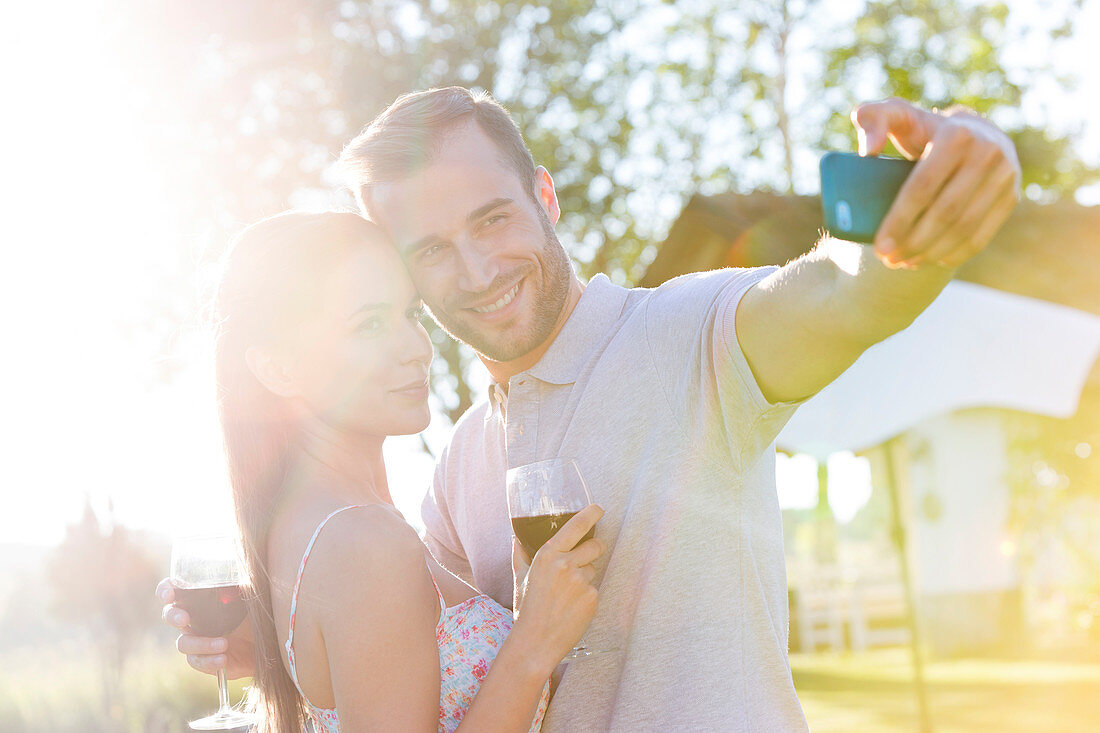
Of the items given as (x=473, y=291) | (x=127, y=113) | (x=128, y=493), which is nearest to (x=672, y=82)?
(x=127, y=113)

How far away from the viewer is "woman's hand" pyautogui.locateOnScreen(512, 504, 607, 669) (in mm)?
2035

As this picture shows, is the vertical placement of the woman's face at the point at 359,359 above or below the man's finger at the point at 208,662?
above

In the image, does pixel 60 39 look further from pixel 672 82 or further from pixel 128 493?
pixel 672 82

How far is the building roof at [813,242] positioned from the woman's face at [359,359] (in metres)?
3.88

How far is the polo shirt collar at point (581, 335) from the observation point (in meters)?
2.51

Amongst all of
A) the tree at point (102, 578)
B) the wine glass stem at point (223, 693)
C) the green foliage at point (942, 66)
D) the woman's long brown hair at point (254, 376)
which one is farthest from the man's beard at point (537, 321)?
the green foliage at point (942, 66)

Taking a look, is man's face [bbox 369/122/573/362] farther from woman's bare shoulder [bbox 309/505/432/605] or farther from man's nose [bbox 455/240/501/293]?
woman's bare shoulder [bbox 309/505/432/605]

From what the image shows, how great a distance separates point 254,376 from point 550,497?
85cm

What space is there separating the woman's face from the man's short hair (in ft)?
0.99

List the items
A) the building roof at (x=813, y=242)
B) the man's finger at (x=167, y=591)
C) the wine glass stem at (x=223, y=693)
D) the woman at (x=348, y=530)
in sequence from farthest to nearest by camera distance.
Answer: the building roof at (x=813, y=242), the wine glass stem at (x=223, y=693), the man's finger at (x=167, y=591), the woman at (x=348, y=530)

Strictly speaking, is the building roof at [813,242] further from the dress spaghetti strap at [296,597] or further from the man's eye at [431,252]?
the dress spaghetti strap at [296,597]

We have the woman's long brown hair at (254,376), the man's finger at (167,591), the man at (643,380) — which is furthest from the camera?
the man's finger at (167,591)

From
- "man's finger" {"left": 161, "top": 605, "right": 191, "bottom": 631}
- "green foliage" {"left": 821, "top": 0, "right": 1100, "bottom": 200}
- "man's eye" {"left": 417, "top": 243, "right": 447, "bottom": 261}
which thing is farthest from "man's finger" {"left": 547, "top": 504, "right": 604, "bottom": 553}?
"green foliage" {"left": 821, "top": 0, "right": 1100, "bottom": 200}

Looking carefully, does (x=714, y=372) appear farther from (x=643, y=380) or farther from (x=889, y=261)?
(x=889, y=261)
